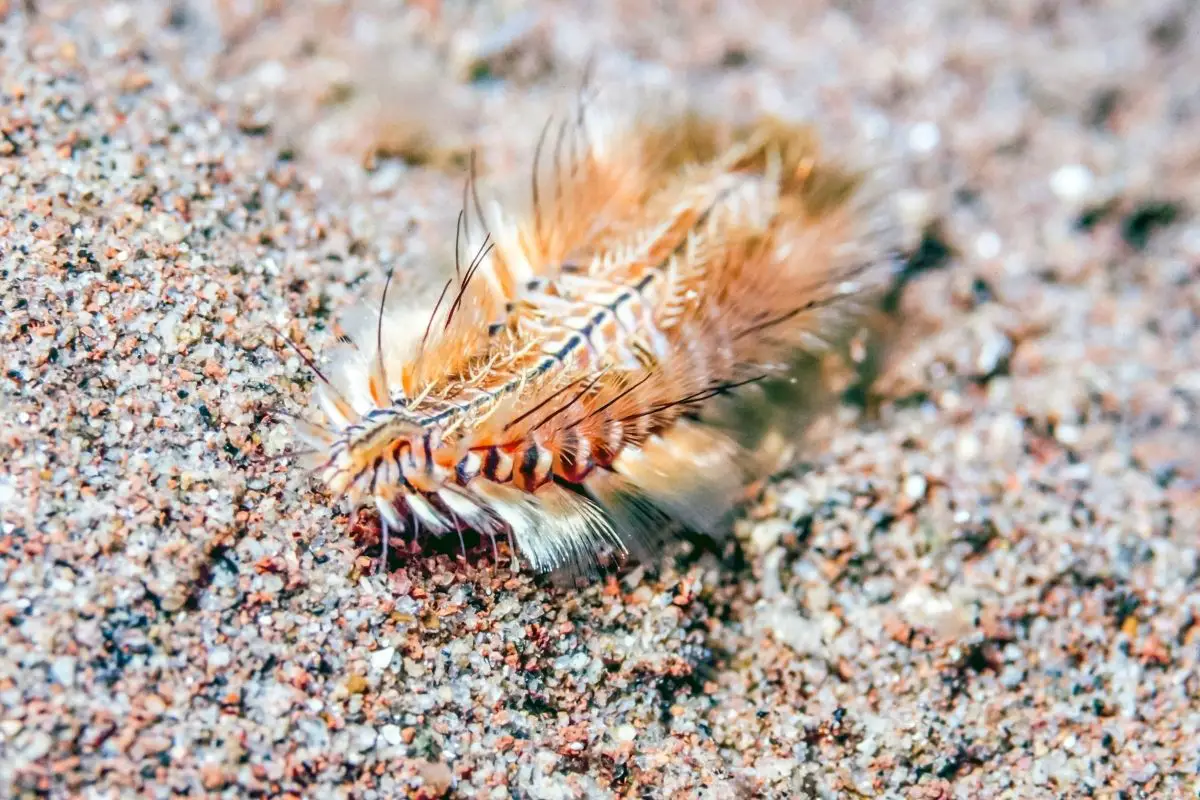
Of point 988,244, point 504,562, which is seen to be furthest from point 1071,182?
point 504,562

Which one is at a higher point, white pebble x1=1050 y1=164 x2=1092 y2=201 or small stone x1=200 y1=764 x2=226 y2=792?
small stone x1=200 y1=764 x2=226 y2=792

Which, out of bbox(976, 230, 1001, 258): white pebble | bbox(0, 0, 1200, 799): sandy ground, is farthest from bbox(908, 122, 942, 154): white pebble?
bbox(976, 230, 1001, 258): white pebble

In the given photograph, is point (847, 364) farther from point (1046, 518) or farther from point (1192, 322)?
point (1192, 322)

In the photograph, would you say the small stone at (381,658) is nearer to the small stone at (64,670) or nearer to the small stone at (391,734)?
the small stone at (391,734)

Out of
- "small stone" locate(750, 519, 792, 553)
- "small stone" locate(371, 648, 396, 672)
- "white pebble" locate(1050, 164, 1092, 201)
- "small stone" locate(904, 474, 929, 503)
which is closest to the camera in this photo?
"small stone" locate(371, 648, 396, 672)

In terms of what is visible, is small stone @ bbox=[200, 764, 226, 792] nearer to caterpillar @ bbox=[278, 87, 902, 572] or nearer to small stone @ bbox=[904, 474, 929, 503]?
caterpillar @ bbox=[278, 87, 902, 572]

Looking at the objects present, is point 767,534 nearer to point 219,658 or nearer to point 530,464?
point 530,464

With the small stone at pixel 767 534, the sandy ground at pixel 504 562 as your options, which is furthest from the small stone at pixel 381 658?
the small stone at pixel 767 534
